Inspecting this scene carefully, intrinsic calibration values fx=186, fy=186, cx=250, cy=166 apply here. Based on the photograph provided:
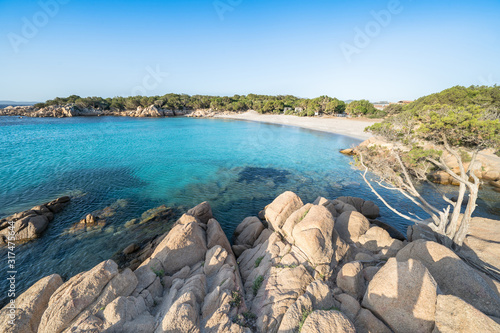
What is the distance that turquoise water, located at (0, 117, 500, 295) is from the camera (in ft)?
51.3

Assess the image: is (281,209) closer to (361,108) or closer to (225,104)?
(361,108)

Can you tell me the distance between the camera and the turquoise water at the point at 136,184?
15.6 meters

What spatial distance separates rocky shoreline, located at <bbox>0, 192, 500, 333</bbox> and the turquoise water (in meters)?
6.80

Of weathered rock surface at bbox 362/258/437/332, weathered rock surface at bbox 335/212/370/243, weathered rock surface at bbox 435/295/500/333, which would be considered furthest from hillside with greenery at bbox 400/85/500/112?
weathered rock surface at bbox 435/295/500/333

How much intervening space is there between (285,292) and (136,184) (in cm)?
2624

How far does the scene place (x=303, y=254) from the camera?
11.1 m

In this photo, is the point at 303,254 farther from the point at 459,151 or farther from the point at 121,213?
the point at 121,213

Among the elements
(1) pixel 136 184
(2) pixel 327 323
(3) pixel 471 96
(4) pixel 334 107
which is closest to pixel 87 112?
(1) pixel 136 184

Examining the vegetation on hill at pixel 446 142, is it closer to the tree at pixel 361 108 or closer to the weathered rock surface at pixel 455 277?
the weathered rock surface at pixel 455 277

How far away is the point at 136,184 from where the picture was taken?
89.3ft

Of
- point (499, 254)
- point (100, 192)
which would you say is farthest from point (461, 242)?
point (100, 192)

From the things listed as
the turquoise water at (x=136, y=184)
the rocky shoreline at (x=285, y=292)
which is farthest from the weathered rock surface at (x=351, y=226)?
the turquoise water at (x=136, y=184)

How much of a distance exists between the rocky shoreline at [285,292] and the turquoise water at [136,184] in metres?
6.80

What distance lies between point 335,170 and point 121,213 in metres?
34.9
